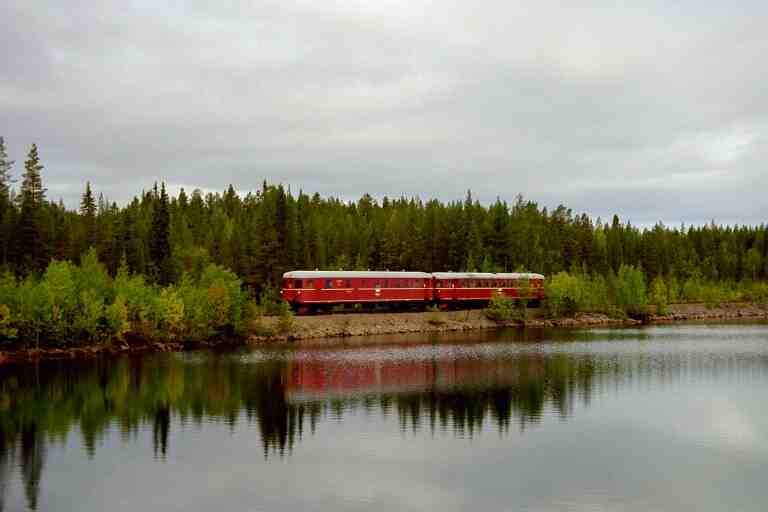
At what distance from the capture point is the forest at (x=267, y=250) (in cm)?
5622

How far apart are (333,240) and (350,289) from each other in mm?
42414

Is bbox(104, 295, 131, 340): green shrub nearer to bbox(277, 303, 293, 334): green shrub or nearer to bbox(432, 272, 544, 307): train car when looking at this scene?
bbox(277, 303, 293, 334): green shrub

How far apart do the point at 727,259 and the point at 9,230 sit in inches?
4872

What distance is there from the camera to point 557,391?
36.8 m

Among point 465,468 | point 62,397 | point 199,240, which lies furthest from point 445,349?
point 199,240

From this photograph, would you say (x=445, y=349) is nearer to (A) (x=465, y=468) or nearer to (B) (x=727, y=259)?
(A) (x=465, y=468)

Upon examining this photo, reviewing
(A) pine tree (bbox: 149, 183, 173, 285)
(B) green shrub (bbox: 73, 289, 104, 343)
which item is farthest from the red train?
(B) green shrub (bbox: 73, 289, 104, 343)

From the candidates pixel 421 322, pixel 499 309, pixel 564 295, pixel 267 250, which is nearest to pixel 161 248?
pixel 267 250

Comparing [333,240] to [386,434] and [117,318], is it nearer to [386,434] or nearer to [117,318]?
[117,318]

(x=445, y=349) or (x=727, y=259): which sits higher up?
(x=727, y=259)

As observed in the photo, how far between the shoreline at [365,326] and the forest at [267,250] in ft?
4.69

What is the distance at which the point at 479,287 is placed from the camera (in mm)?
81625

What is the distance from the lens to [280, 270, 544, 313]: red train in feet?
224

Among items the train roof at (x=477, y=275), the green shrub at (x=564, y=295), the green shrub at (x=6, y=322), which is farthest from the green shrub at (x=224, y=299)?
the green shrub at (x=564, y=295)
